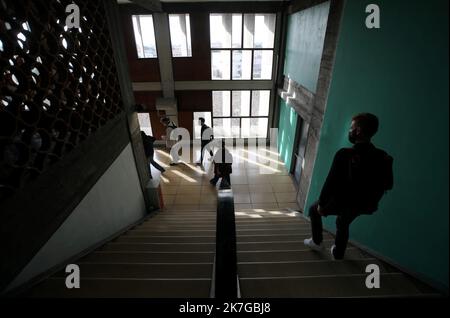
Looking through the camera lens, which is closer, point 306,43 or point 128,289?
point 128,289

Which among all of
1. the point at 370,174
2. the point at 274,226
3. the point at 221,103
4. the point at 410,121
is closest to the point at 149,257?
the point at 274,226

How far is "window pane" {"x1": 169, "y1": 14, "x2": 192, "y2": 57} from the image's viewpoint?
767 centimetres

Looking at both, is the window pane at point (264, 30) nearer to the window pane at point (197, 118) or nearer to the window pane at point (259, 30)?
the window pane at point (259, 30)

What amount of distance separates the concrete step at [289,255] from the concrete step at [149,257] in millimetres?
346

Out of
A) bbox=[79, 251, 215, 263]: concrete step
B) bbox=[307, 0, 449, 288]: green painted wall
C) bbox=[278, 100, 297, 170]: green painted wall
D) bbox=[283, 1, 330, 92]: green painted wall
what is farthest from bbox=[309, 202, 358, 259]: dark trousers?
bbox=[278, 100, 297, 170]: green painted wall

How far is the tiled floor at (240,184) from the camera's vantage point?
6.11 m

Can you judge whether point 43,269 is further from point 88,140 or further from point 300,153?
point 300,153

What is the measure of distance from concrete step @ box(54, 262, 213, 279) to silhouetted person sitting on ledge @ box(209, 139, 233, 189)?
0.74 metres

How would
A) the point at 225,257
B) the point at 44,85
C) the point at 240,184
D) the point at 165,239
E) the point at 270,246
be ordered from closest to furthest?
the point at 225,257 < the point at 44,85 < the point at 270,246 < the point at 165,239 < the point at 240,184

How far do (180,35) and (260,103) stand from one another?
11.5ft

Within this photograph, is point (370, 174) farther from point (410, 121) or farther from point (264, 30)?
point (264, 30)

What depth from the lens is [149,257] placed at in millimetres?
2404

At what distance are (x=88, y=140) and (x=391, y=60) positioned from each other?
3.18 metres

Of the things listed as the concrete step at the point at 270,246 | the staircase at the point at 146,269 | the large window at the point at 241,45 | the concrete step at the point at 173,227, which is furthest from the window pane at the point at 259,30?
the concrete step at the point at 270,246
